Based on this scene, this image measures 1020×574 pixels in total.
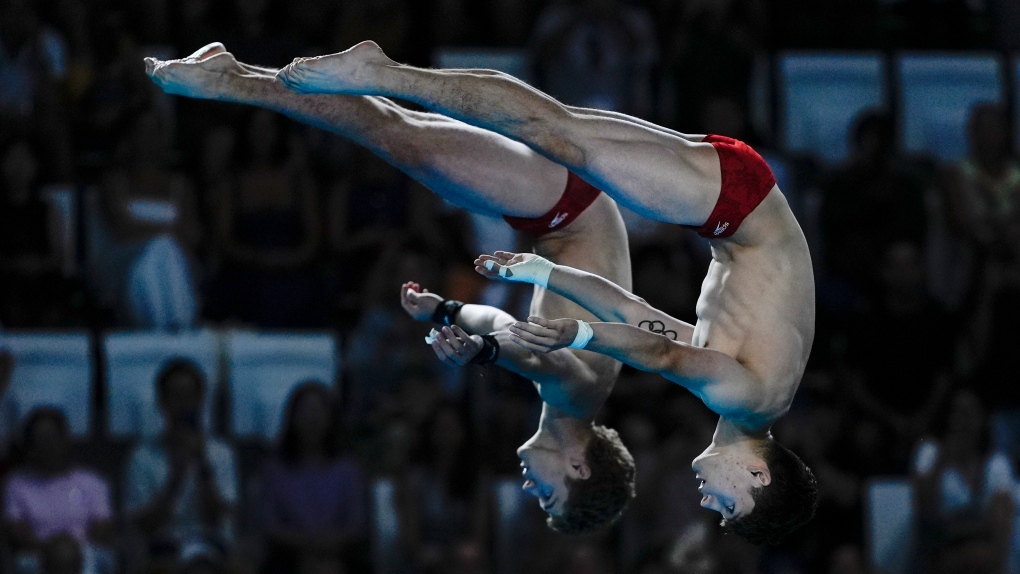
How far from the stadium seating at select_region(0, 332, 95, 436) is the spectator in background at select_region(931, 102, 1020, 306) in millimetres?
5317

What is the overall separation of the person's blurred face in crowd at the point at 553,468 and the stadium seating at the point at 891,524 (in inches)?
123

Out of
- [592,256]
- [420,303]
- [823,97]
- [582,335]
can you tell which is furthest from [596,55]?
[582,335]

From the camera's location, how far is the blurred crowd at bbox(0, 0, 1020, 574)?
7.50m

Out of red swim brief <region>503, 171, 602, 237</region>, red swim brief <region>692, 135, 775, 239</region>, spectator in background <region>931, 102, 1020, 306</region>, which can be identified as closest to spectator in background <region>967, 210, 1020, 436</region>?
spectator in background <region>931, 102, 1020, 306</region>

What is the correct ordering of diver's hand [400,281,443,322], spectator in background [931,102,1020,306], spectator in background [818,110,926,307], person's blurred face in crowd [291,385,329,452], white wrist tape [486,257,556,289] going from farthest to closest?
spectator in background [931,102,1020,306] → spectator in background [818,110,926,307] → person's blurred face in crowd [291,385,329,452] → diver's hand [400,281,443,322] → white wrist tape [486,257,556,289]

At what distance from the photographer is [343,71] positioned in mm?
4359

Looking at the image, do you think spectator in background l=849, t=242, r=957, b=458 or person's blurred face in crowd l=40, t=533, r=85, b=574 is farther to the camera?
spectator in background l=849, t=242, r=957, b=458

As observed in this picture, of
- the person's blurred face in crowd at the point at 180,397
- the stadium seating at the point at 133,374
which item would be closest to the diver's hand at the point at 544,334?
the person's blurred face in crowd at the point at 180,397

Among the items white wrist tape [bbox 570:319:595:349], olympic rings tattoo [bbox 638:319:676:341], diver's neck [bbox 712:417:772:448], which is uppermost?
white wrist tape [bbox 570:319:595:349]

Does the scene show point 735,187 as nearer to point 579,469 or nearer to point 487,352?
point 487,352

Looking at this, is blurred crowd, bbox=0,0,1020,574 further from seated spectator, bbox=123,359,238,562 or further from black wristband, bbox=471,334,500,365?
black wristband, bbox=471,334,500,365

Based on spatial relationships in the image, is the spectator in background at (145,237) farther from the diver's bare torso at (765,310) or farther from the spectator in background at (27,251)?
the diver's bare torso at (765,310)

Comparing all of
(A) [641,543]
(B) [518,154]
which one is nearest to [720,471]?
(B) [518,154]

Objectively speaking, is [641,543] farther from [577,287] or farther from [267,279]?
[577,287]
